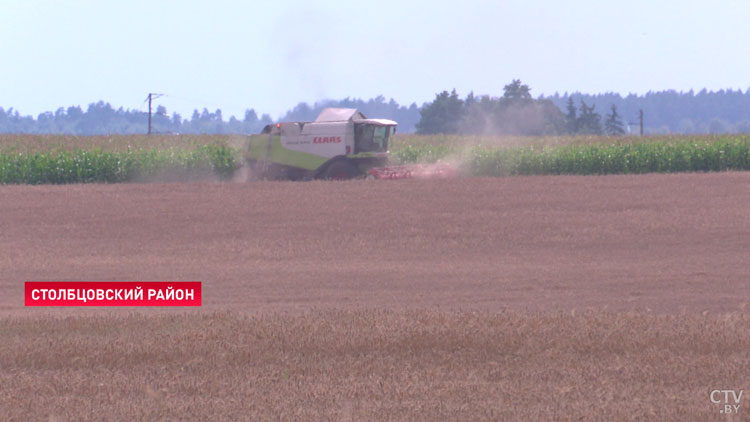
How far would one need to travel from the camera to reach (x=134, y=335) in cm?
1018

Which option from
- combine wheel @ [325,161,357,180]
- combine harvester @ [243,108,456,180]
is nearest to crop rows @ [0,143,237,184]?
combine harvester @ [243,108,456,180]

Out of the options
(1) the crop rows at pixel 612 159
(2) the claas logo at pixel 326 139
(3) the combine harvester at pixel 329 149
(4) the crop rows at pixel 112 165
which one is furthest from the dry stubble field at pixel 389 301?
(1) the crop rows at pixel 612 159

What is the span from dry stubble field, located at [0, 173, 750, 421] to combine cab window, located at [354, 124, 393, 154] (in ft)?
4.45

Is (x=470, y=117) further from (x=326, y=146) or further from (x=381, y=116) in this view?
(x=326, y=146)

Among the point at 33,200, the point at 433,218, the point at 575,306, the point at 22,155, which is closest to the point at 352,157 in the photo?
the point at 433,218

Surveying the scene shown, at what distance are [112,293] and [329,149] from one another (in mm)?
14320

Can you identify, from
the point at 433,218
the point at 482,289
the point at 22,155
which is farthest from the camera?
the point at 22,155

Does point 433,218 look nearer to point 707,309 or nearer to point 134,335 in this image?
point 707,309

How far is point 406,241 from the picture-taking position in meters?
20.2

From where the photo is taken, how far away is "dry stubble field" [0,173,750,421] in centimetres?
759

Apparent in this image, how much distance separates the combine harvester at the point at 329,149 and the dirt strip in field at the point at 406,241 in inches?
45.4

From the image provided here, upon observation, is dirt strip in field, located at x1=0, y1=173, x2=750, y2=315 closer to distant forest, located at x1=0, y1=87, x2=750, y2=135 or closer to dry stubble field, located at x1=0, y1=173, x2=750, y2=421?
dry stubble field, located at x1=0, y1=173, x2=750, y2=421

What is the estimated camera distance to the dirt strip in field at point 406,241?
47.7 ft

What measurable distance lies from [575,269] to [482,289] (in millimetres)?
2814
